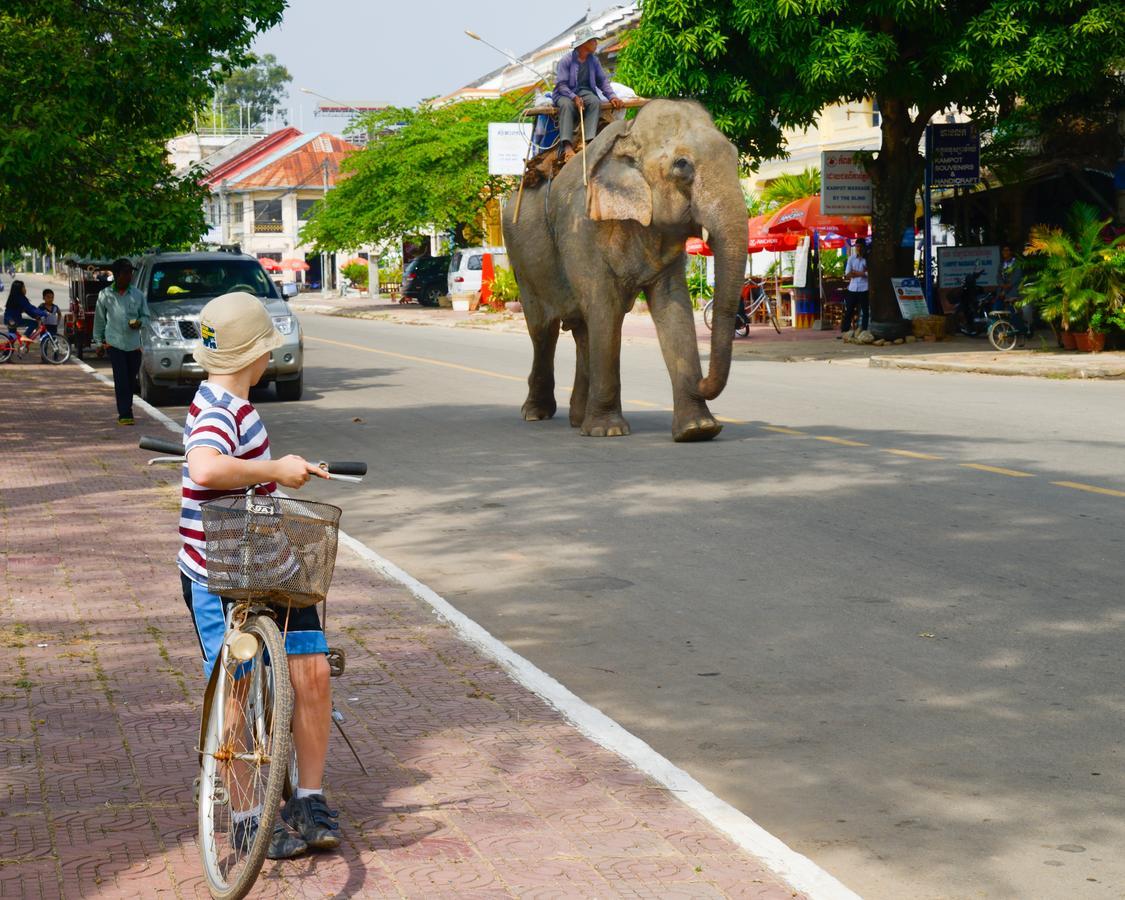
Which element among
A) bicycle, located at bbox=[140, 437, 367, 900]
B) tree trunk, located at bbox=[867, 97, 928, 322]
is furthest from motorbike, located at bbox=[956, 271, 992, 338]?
bicycle, located at bbox=[140, 437, 367, 900]

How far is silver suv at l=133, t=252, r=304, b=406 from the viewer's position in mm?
20281

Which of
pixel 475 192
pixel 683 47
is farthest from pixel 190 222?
pixel 475 192

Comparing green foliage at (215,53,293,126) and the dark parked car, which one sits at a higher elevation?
green foliage at (215,53,293,126)

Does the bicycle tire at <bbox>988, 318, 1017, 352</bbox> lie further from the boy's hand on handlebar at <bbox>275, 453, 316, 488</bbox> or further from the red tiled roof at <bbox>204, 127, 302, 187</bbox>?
the red tiled roof at <bbox>204, 127, 302, 187</bbox>

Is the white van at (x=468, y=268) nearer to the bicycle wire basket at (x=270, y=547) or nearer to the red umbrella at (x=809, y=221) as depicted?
the red umbrella at (x=809, y=221)

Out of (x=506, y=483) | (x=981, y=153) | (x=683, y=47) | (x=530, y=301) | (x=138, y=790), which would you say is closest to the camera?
(x=138, y=790)

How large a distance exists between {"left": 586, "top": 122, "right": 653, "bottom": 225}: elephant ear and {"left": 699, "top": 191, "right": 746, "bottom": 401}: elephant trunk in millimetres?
624

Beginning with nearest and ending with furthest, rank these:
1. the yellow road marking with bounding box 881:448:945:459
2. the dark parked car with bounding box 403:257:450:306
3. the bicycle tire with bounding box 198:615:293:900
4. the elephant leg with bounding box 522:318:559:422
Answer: the bicycle tire with bounding box 198:615:293:900, the yellow road marking with bounding box 881:448:945:459, the elephant leg with bounding box 522:318:559:422, the dark parked car with bounding box 403:257:450:306

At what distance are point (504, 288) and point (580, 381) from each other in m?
35.8

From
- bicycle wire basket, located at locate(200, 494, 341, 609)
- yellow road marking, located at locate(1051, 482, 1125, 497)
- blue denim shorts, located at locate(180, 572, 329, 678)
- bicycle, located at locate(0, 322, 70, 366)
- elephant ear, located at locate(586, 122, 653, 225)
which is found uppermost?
elephant ear, located at locate(586, 122, 653, 225)

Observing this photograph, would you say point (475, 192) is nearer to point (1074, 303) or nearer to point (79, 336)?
point (79, 336)

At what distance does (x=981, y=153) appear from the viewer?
32.8 meters

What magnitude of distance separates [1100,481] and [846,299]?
22300 millimetres

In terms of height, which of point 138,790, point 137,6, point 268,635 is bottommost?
point 138,790
